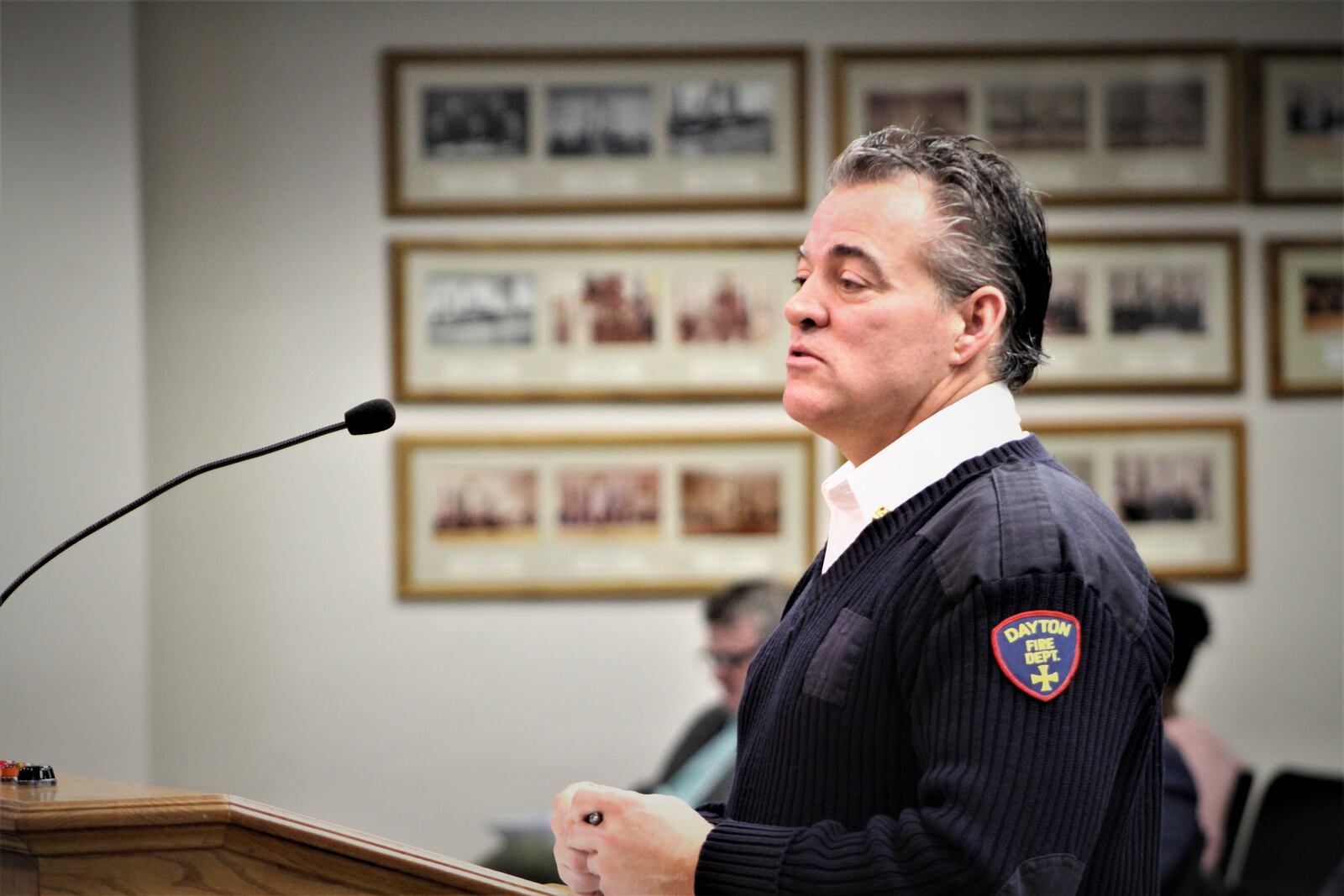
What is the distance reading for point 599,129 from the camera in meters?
4.21

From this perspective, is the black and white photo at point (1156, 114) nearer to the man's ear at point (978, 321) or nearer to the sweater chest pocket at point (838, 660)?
the man's ear at point (978, 321)

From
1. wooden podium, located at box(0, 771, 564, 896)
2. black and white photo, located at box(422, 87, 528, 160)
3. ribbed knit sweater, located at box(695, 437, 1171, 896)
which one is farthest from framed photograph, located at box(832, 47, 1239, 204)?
wooden podium, located at box(0, 771, 564, 896)

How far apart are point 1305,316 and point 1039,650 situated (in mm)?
3618

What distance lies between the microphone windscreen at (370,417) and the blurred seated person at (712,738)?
1.95 metres

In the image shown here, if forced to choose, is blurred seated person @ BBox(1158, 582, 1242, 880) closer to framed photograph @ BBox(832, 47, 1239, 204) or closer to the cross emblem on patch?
framed photograph @ BBox(832, 47, 1239, 204)

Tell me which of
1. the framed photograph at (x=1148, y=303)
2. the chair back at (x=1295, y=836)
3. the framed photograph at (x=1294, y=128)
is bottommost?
the chair back at (x=1295, y=836)

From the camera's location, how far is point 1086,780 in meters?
1.13

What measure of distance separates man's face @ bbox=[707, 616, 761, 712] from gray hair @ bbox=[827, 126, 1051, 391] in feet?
7.47

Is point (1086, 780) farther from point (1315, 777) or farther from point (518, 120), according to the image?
point (518, 120)

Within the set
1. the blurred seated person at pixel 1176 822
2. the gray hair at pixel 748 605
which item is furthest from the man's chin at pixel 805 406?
the gray hair at pixel 748 605

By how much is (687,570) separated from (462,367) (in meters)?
0.92

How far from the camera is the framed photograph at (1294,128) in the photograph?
4297mm

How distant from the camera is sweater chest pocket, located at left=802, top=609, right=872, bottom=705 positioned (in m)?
1.24

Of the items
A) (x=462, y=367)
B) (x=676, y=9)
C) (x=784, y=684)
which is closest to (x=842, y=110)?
(x=676, y=9)
